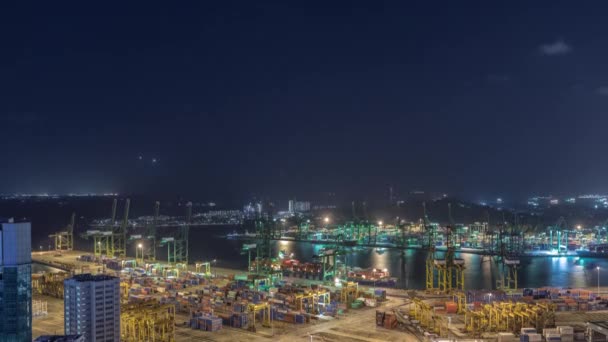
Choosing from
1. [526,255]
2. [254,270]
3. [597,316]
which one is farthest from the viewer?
[526,255]

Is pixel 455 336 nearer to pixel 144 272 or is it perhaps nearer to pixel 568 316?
pixel 568 316

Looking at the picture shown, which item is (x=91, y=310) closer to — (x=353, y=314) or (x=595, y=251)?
(x=353, y=314)

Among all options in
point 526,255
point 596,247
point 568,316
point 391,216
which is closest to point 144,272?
point 568,316

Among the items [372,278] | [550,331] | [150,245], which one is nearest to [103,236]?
[150,245]

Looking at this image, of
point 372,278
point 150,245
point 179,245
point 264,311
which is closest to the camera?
point 264,311

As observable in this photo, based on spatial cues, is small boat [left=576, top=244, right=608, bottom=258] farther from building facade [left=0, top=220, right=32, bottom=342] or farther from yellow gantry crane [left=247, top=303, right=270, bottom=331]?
building facade [left=0, top=220, right=32, bottom=342]

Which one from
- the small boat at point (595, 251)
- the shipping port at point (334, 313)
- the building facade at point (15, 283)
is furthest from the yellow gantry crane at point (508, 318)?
the small boat at point (595, 251)

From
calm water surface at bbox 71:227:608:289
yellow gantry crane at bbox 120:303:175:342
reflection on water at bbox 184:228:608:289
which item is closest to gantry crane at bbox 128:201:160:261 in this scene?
calm water surface at bbox 71:227:608:289

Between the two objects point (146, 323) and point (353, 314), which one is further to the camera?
point (353, 314)
